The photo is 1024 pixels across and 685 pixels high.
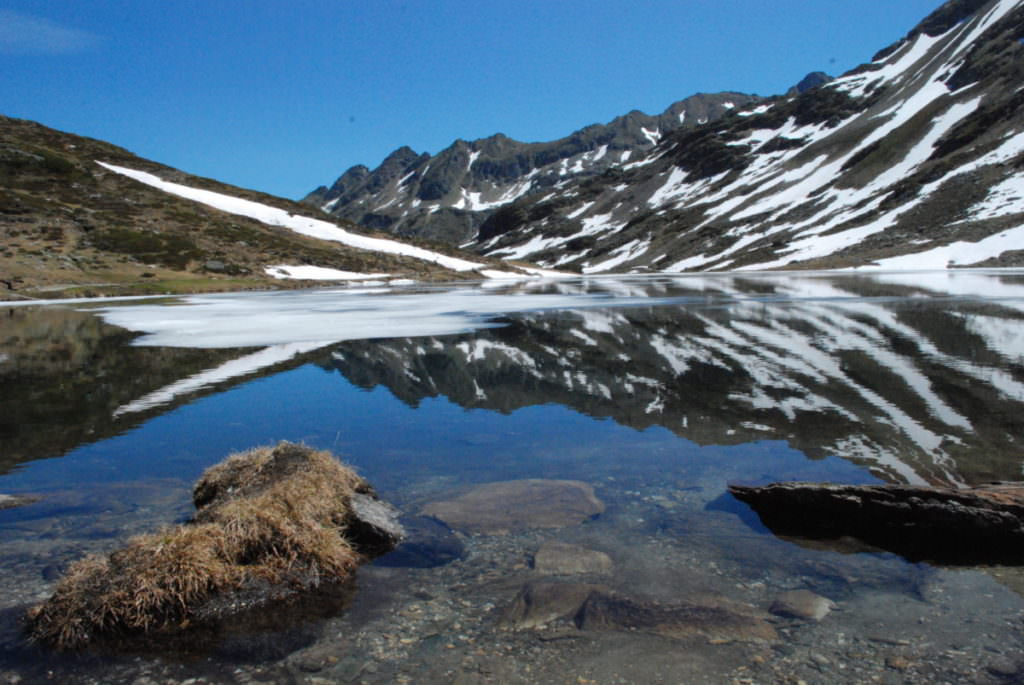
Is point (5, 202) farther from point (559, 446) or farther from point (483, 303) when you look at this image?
point (559, 446)

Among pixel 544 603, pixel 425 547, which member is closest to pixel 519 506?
pixel 425 547

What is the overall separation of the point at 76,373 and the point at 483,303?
108 ft

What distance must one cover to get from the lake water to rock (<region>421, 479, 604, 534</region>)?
0.74 ft

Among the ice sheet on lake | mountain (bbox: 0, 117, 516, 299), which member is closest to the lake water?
the ice sheet on lake

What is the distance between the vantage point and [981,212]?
377ft

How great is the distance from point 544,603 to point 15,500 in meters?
8.21

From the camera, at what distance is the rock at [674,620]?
6.12m

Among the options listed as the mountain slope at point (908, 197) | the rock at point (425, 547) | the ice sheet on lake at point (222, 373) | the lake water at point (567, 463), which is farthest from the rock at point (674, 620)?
the mountain slope at point (908, 197)

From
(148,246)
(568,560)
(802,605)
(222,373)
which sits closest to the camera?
(802,605)

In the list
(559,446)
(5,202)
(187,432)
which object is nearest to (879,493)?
(559,446)

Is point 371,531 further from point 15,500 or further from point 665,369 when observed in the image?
point 665,369

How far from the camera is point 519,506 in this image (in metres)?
9.58

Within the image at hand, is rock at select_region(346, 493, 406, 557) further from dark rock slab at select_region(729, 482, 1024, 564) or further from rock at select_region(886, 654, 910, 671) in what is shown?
rock at select_region(886, 654, 910, 671)

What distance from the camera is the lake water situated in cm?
582
